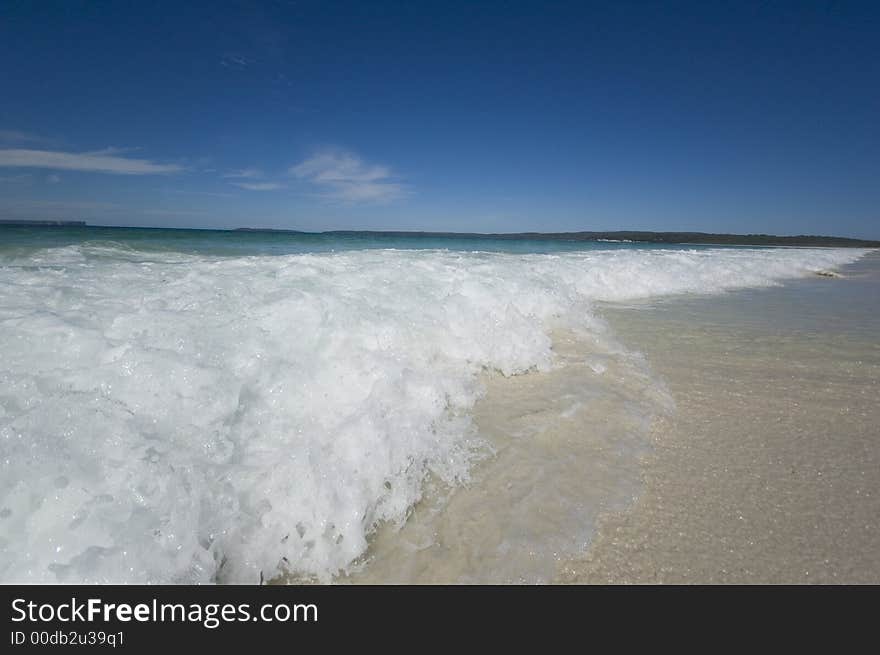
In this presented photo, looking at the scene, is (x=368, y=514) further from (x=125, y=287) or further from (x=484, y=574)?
(x=125, y=287)

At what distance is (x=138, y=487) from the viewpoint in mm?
1509

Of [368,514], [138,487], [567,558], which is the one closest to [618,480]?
[567,558]

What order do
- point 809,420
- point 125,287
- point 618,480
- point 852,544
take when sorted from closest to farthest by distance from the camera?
1. point 852,544
2. point 618,480
3. point 809,420
4. point 125,287

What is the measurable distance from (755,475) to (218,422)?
9.32ft

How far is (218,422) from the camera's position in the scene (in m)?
1.98

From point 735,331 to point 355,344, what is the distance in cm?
491

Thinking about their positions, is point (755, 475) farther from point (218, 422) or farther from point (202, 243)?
point (202, 243)

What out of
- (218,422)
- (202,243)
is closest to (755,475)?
(218,422)

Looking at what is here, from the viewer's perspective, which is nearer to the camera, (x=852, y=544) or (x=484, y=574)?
(x=484, y=574)

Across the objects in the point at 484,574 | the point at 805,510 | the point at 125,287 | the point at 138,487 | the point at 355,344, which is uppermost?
the point at 125,287

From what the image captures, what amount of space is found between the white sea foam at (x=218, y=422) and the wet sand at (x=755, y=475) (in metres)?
0.94

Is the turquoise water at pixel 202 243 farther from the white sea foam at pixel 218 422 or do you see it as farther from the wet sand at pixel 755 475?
the wet sand at pixel 755 475

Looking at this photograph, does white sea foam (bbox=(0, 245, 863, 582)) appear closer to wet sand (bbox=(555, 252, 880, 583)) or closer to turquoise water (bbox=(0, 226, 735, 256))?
wet sand (bbox=(555, 252, 880, 583))

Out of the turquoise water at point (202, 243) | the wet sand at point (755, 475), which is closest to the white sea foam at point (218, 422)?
the wet sand at point (755, 475)
